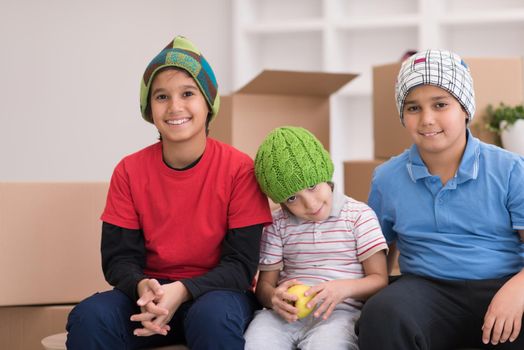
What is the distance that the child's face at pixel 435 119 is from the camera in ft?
4.50

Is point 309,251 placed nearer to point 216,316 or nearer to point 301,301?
point 301,301

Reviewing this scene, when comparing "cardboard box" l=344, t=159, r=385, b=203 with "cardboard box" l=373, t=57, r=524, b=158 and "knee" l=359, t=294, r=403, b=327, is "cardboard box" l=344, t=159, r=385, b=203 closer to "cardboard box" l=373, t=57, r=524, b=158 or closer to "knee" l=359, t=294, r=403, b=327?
"cardboard box" l=373, t=57, r=524, b=158

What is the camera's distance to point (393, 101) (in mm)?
2041

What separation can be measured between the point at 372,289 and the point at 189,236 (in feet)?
1.20

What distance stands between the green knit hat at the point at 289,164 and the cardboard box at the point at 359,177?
71cm

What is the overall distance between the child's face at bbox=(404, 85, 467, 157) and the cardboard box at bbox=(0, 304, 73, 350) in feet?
2.78

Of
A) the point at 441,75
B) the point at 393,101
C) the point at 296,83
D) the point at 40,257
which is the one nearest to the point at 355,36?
the point at 393,101

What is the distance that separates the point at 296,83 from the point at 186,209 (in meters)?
0.65

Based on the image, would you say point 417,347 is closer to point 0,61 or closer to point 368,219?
point 368,219

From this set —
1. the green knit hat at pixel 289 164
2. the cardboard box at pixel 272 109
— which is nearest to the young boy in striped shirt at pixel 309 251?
the green knit hat at pixel 289 164

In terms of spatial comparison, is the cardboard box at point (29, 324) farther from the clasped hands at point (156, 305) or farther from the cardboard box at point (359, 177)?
the cardboard box at point (359, 177)

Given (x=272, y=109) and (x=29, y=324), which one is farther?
(x=272, y=109)

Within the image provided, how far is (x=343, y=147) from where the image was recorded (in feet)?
10.2

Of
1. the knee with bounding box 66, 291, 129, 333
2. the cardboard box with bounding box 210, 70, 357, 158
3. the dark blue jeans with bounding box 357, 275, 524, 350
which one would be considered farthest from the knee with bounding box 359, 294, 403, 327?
the cardboard box with bounding box 210, 70, 357, 158
